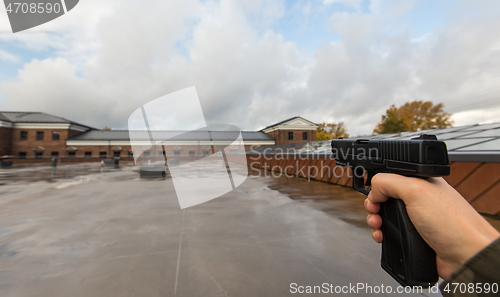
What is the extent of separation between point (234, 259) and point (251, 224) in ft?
4.86

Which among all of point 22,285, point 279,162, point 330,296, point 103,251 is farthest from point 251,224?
point 279,162

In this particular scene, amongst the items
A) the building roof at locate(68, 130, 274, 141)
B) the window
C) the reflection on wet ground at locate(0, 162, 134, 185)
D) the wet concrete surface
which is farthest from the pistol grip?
the window

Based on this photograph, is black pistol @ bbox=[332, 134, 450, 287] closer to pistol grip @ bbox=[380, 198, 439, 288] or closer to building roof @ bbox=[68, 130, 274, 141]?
pistol grip @ bbox=[380, 198, 439, 288]

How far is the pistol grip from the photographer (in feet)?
4.19

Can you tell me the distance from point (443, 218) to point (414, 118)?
57.9 m

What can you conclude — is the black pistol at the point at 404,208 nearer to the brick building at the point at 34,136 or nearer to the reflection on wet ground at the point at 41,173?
the reflection on wet ground at the point at 41,173

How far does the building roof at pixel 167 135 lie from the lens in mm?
49688

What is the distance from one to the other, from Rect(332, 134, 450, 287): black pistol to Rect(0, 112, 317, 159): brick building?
50.1 meters

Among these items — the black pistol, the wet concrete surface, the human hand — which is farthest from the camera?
the wet concrete surface

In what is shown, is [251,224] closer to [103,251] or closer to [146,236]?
[146,236]

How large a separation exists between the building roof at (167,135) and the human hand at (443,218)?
52377 millimetres

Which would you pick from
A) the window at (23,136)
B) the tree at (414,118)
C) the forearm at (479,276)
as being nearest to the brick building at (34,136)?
the window at (23,136)

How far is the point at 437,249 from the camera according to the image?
114 cm

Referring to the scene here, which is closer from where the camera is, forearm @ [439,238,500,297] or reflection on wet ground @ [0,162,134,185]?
forearm @ [439,238,500,297]
